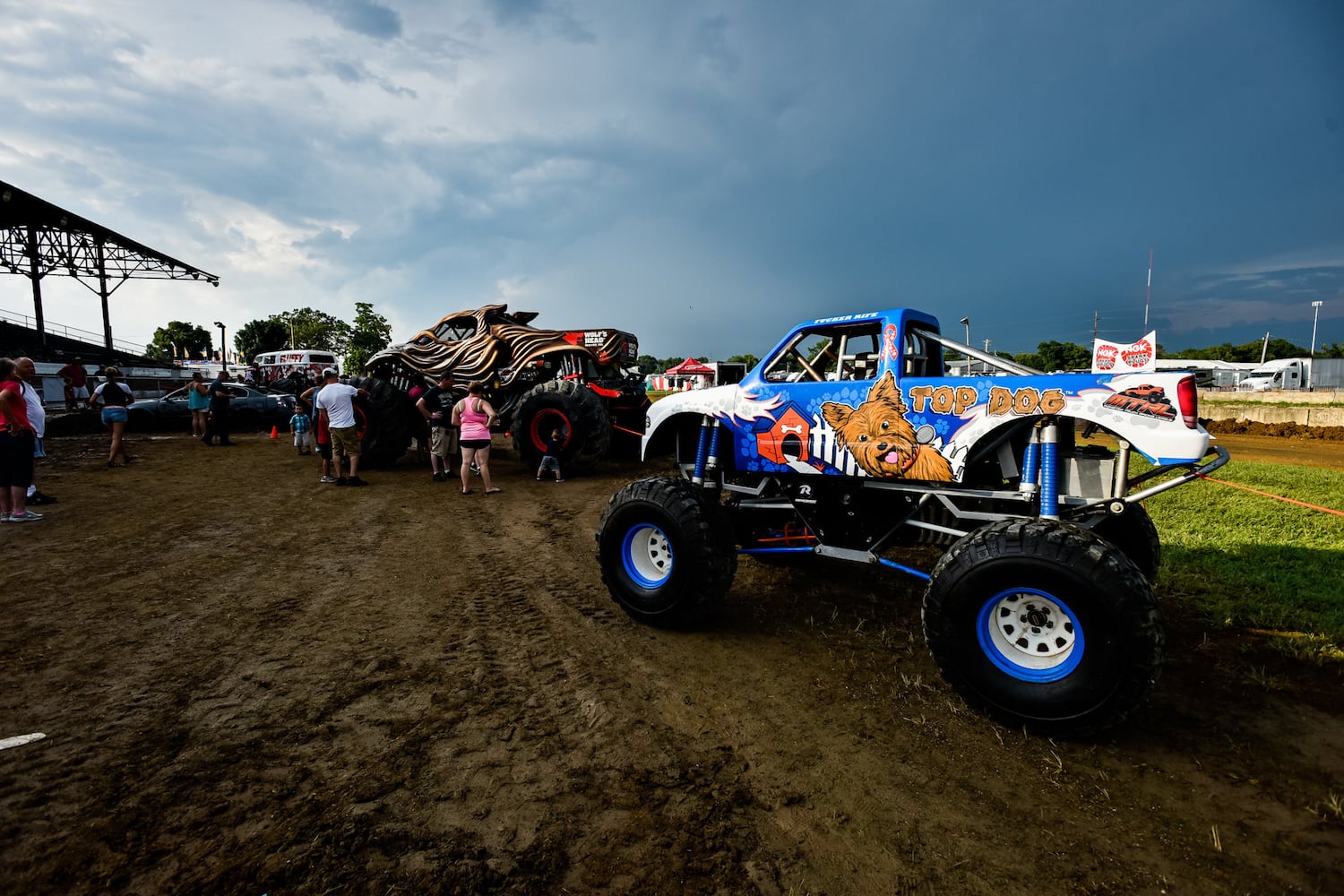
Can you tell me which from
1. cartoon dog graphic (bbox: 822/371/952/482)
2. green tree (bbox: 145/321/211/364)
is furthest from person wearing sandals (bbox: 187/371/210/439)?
green tree (bbox: 145/321/211/364)

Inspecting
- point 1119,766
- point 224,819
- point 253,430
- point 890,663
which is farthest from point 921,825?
point 253,430

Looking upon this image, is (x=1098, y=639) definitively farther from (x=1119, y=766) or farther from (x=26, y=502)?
(x=26, y=502)

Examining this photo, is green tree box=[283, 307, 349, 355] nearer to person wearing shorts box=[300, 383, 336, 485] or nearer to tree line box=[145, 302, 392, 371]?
tree line box=[145, 302, 392, 371]

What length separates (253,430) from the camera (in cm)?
1769

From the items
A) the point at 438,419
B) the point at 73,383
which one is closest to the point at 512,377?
the point at 438,419

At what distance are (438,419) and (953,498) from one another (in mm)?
8083

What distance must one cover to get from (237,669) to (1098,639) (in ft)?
14.9

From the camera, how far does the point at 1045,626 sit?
307cm

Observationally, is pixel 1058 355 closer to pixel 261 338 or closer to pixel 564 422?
pixel 564 422

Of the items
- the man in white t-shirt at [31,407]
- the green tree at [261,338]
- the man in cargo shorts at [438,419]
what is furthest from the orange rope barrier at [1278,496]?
the green tree at [261,338]

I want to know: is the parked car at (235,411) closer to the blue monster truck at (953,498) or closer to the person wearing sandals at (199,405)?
the person wearing sandals at (199,405)

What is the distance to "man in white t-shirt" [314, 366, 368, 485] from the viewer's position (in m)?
8.88

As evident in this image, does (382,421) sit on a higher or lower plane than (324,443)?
higher

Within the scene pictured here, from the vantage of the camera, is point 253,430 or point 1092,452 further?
point 253,430
